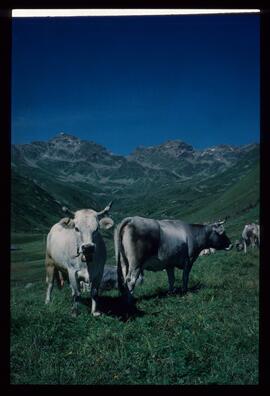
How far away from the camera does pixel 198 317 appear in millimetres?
8758

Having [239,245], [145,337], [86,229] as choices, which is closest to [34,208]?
[239,245]

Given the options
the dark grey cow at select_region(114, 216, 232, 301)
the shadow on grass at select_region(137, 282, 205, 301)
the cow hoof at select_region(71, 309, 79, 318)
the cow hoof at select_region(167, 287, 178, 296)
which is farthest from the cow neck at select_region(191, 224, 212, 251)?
the cow hoof at select_region(71, 309, 79, 318)

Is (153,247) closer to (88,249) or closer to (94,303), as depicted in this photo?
(94,303)

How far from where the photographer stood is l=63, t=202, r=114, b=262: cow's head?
8.79m

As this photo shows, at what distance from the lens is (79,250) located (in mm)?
9047

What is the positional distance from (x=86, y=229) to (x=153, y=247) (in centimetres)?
252

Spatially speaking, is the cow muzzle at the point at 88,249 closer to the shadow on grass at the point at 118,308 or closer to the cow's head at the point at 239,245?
the shadow on grass at the point at 118,308

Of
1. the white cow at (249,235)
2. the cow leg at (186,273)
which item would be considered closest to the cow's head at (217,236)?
the cow leg at (186,273)

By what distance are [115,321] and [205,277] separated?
3.66 m

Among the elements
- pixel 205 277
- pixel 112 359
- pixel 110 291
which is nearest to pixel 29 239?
pixel 110 291

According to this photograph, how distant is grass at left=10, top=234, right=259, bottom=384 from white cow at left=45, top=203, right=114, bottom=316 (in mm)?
600

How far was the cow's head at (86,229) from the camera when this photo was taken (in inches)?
346

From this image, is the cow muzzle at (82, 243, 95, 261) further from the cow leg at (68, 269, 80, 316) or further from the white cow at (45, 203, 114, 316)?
the cow leg at (68, 269, 80, 316)

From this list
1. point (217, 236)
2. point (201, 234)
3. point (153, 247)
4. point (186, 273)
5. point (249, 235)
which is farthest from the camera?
point (249, 235)
